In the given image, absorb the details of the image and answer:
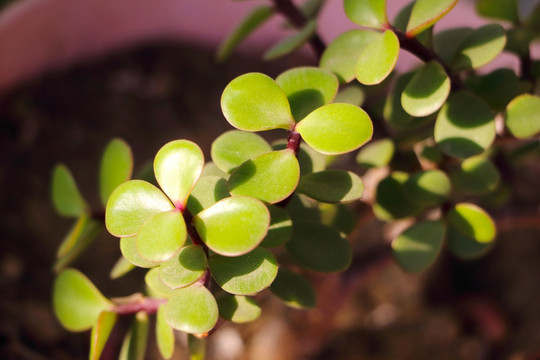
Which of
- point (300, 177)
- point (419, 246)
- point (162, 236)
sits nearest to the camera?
point (162, 236)

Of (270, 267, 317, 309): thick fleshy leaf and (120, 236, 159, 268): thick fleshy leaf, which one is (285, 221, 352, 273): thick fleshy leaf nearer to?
(270, 267, 317, 309): thick fleshy leaf

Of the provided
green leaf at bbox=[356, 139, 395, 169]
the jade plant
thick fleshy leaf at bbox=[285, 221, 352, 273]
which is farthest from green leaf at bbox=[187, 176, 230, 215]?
green leaf at bbox=[356, 139, 395, 169]

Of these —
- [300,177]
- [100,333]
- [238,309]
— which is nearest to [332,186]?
[300,177]

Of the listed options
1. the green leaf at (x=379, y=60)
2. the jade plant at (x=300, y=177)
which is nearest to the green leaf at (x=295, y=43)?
the jade plant at (x=300, y=177)

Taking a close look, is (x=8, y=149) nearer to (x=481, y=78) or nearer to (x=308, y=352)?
(x=308, y=352)

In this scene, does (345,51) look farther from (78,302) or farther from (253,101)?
(78,302)

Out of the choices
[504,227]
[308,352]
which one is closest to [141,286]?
[308,352]

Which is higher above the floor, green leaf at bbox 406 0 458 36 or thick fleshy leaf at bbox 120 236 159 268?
green leaf at bbox 406 0 458 36
